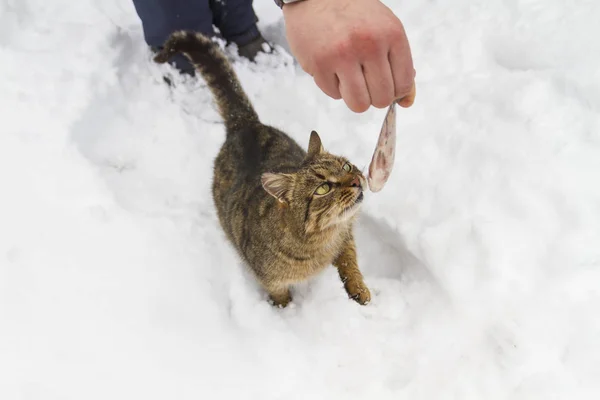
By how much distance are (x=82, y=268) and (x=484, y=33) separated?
8.68 ft

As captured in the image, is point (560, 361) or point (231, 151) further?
point (231, 151)

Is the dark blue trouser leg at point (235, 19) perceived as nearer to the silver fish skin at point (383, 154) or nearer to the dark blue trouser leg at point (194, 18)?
the dark blue trouser leg at point (194, 18)

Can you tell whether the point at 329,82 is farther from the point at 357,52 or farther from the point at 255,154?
the point at 255,154

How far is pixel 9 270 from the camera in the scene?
2.09m

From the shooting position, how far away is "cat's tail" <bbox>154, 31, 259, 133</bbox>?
2.41m

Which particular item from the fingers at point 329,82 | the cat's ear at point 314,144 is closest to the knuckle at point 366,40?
the fingers at point 329,82

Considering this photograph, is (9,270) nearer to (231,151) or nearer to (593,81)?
(231,151)

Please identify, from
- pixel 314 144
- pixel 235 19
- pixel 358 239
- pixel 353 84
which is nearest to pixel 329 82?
pixel 353 84

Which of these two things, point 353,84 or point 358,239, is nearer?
point 353,84

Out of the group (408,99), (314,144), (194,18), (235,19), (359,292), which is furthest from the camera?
(235,19)

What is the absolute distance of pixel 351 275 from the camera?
7.30 ft

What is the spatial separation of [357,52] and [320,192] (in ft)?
2.52

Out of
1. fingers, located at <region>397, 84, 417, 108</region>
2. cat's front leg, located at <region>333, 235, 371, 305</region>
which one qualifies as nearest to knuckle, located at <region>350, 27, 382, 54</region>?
fingers, located at <region>397, 84, 417, 108</region>

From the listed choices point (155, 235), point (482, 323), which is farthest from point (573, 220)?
point (155, 235)
